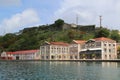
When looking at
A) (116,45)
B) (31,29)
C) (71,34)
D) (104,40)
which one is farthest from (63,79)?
(31,29)

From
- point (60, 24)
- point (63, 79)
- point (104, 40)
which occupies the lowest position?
point (63, 79)

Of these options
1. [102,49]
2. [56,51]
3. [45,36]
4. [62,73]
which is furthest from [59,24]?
[62,73]

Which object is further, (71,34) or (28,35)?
(28,35)

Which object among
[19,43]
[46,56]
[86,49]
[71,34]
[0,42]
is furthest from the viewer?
[0,42]

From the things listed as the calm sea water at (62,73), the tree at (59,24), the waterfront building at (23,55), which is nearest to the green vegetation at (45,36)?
the tree at (59,24)

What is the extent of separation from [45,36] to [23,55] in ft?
60.9

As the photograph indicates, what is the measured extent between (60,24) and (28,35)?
757 inches

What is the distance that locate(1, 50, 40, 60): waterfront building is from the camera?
147125 mm

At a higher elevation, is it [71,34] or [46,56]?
[71,34]

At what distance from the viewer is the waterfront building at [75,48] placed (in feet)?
439

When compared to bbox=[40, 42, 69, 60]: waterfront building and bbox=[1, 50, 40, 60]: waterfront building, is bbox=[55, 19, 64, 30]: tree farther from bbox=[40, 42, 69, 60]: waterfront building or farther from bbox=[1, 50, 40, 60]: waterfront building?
bbox=[40, 42, 69, 60]: waterfront building

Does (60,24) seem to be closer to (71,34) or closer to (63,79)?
(71,34)

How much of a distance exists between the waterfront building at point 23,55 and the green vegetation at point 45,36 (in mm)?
7644

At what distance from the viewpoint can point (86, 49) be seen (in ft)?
424
